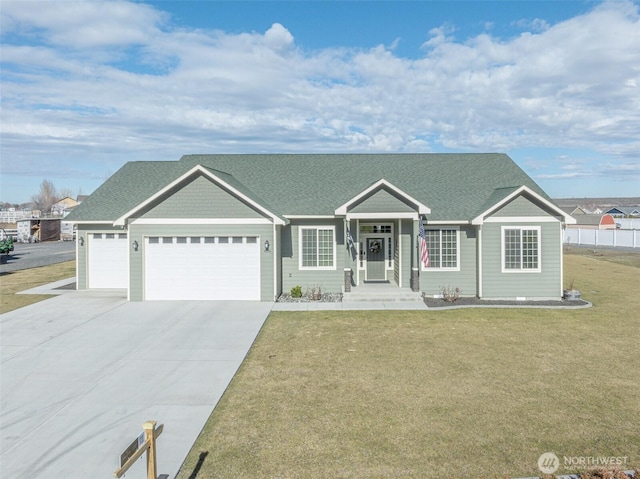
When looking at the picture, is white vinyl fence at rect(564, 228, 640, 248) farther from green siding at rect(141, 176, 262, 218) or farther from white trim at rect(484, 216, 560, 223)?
green siding at rect(141, 176, 262, 218)

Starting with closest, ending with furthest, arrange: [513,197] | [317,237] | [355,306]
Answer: [355,306] → [513,197] → [317,237]

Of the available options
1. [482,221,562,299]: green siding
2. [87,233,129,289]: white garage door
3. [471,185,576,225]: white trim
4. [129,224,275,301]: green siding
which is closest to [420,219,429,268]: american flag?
[471,185,576,225]: white trim

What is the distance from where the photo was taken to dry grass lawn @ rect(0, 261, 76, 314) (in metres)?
16.9

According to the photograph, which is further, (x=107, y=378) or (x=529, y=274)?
(x=529, y=274)

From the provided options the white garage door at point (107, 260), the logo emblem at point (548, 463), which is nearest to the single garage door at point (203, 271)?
the white garage door at point (107, 260)

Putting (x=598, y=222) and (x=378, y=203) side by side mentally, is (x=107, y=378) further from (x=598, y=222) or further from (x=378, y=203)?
(x=598, y=222)

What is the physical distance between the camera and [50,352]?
1100 cm

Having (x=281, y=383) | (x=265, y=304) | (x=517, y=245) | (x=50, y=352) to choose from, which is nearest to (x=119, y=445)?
(x=281, y=383)

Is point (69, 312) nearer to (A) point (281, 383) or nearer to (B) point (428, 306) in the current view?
Answer: (A) point (281, 383)

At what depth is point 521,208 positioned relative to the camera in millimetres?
17531

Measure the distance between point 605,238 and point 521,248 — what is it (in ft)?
118

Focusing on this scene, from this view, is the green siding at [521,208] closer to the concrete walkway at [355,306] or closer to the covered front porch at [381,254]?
the covered front porch at [381,254]

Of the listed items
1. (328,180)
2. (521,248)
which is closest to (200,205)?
(328,180)

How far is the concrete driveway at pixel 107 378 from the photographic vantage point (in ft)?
21.2
